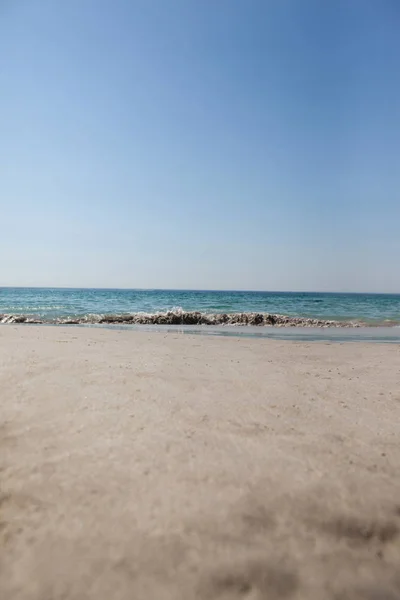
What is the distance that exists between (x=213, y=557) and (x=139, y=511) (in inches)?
35.5

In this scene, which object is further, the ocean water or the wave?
the ocean water

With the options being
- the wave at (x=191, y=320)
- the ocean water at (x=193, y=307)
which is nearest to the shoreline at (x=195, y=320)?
the wave at (x=191, y=320)

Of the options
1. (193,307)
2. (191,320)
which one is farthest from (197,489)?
(193,307)

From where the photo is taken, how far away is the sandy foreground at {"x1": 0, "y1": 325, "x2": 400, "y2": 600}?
296 cm

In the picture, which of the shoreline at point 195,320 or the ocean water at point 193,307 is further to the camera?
the ocean water at point 193,307

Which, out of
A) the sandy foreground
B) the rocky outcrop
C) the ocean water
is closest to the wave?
the rocky outcrop

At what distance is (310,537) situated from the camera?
134 inches

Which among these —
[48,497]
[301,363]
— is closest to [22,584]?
[48,497]

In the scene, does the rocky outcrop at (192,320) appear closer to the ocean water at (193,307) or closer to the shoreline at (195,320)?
the shoreline at (195,320)

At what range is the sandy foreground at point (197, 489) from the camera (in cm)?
296

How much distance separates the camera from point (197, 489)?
400cm

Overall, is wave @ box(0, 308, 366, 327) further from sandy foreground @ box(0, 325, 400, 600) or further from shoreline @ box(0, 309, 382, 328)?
sandy foreground @ box(0, 325, 400, 600)

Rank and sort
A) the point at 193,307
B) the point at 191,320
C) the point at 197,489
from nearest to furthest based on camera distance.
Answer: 1. the point at 197,489
2. the point at 191,320
3. the point at 193,307

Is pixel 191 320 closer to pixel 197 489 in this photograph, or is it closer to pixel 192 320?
pixel 192 320
